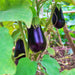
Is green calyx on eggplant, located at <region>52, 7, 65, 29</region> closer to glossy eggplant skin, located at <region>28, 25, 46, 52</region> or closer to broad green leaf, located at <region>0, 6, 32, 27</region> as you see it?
glossy eggplant skin, located at <region>28, 25, 46, 52</region>

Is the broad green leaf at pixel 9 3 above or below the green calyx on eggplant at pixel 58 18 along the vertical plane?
above

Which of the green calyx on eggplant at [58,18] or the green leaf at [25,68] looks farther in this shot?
the green calyx on eggplant at [58,18]

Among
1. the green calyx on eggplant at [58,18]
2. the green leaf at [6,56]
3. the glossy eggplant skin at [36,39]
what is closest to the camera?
the green leaf at [6,56]

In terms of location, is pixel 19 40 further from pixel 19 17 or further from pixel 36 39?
pixel 19 17

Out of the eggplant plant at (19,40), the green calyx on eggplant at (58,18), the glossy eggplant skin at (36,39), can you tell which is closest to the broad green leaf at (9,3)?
the eggplant plant at (19,40)

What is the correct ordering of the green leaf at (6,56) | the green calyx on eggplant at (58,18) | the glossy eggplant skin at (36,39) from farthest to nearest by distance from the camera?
the green calyx on eggplant at (58,18) < the glossy eggplant skin at (36,39) < the green leaf at (6,56)

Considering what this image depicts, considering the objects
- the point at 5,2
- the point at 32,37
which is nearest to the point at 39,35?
the point at 32,37

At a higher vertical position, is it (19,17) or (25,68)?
(19,17)

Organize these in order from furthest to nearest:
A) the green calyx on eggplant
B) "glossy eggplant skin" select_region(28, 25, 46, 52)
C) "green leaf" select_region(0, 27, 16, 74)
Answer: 1. the green calyx on eggplant
2. "glossy eggplant skin" select_region(28, 25, 46, 52)
3. "green leaf" select_region(0, 27, 16, 74)

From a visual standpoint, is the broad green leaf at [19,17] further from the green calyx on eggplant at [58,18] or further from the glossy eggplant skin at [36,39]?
the green calyx on eggplant at [58,18]

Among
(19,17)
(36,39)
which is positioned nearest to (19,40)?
(36,39)

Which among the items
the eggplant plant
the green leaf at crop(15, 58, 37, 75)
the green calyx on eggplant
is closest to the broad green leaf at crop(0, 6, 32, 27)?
the eggplant plant

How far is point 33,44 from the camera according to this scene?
1.19ft

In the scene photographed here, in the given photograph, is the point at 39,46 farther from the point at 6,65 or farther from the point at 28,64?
the point at 6,65
